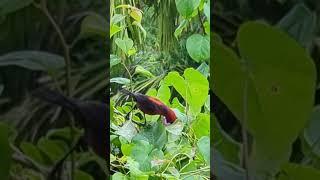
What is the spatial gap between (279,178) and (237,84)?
1.00 feet

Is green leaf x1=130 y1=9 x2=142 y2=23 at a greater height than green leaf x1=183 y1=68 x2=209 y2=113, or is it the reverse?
green leaf x1=130 y1=9 x2=142 y2=23

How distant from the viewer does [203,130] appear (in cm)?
230

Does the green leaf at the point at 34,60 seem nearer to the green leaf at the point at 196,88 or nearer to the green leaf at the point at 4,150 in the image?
the green leaf at the point at 4,150

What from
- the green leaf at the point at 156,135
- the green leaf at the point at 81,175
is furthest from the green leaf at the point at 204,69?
the green leaf at the point at 81,175

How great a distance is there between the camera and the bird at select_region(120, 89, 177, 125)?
2314 millimetres

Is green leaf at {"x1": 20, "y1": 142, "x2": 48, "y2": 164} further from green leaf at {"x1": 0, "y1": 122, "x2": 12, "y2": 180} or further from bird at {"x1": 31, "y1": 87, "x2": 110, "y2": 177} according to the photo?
bird at {"x1": 31, "y1": 87, "x2": 110, "y2": 177}

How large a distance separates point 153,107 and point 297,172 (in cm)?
66

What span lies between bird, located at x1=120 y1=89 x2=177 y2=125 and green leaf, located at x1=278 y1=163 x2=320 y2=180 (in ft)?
1.87

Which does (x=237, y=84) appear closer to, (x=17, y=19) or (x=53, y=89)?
(x=53, y=89)

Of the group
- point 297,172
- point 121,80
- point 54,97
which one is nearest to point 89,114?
point 54,97

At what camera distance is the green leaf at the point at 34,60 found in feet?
6.26

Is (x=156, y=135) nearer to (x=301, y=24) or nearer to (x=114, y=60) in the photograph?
(x=114, y=60)

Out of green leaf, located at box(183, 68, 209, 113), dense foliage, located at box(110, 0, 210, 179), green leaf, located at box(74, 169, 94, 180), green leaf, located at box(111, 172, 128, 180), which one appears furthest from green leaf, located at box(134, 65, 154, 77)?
green leaf, located at box(74, 169, 94, 180)

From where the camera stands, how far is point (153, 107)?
7.63ft
